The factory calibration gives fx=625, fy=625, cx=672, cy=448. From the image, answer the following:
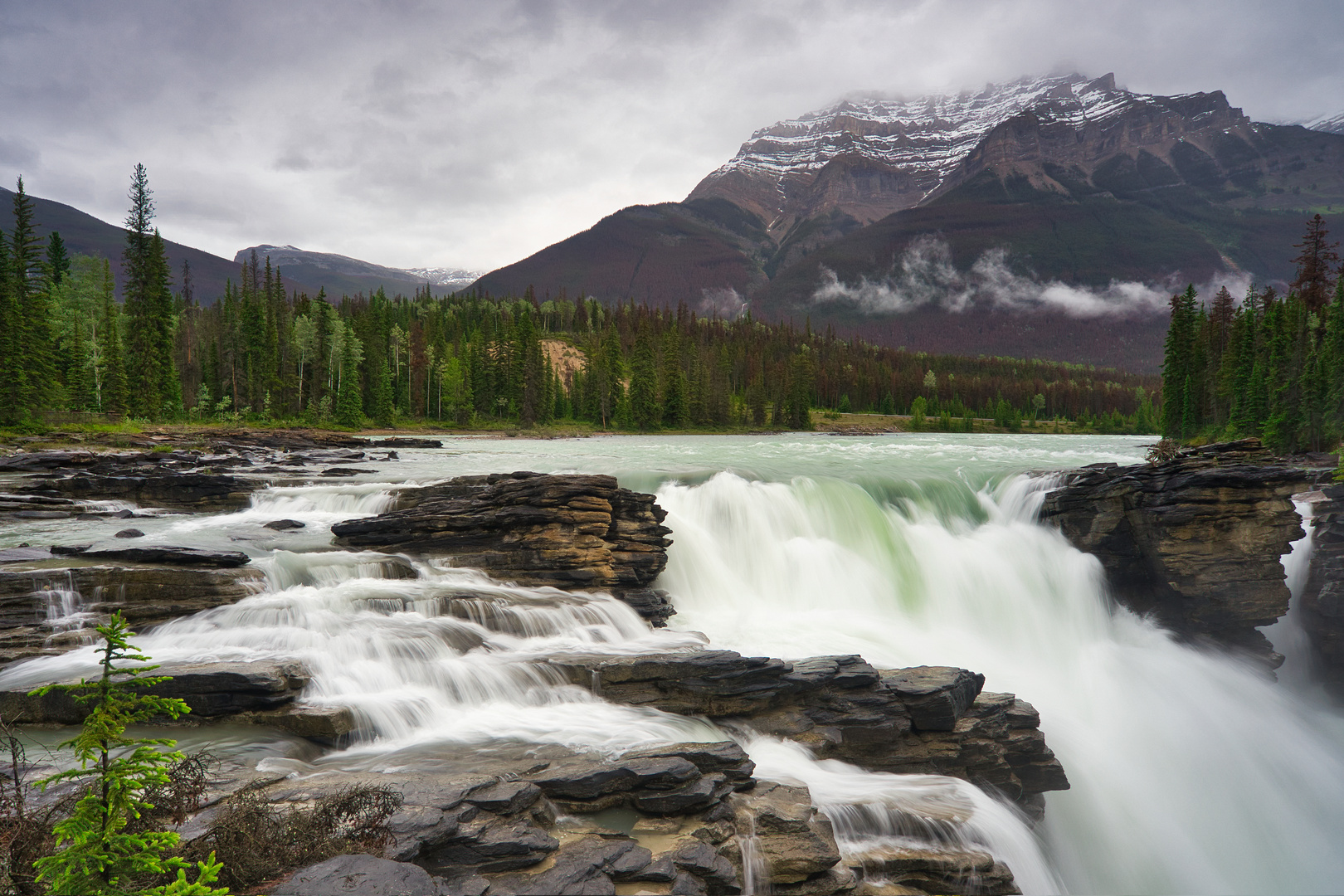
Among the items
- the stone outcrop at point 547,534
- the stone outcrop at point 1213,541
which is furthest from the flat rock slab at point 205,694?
the stone outcrop at point 1213,541

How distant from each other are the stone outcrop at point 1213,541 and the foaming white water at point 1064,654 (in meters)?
0.98

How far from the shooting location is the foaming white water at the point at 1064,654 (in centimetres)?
1175

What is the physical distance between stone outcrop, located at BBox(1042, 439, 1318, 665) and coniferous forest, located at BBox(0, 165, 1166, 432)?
42703mm

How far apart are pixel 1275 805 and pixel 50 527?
99.9 ft

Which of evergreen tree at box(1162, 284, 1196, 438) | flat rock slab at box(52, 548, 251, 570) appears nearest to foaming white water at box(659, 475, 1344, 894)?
flat rock slab at box(52, 548, 251, 570)

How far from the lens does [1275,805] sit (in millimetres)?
13219

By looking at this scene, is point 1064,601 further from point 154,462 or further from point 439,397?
point 439,397

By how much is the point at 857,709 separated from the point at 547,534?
8.50 meters

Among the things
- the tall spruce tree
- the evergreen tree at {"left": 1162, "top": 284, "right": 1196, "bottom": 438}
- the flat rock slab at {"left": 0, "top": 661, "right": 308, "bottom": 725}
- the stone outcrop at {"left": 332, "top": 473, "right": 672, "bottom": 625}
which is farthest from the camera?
the evergreen tree at {"left": 1162, "top": 284, "right": 1196, "bottom": 438}

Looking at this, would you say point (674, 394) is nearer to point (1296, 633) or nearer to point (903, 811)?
point (1296, 633)

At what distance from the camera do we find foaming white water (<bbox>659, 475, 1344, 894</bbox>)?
11.8m

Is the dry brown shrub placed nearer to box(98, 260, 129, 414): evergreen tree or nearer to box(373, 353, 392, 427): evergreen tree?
box(98, 260, 129, 414): evergreen tree

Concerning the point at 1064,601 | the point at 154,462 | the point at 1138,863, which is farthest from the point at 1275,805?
the point at 154,462

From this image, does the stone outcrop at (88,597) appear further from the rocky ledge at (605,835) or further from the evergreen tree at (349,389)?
the evergreen tree at (349,389)
